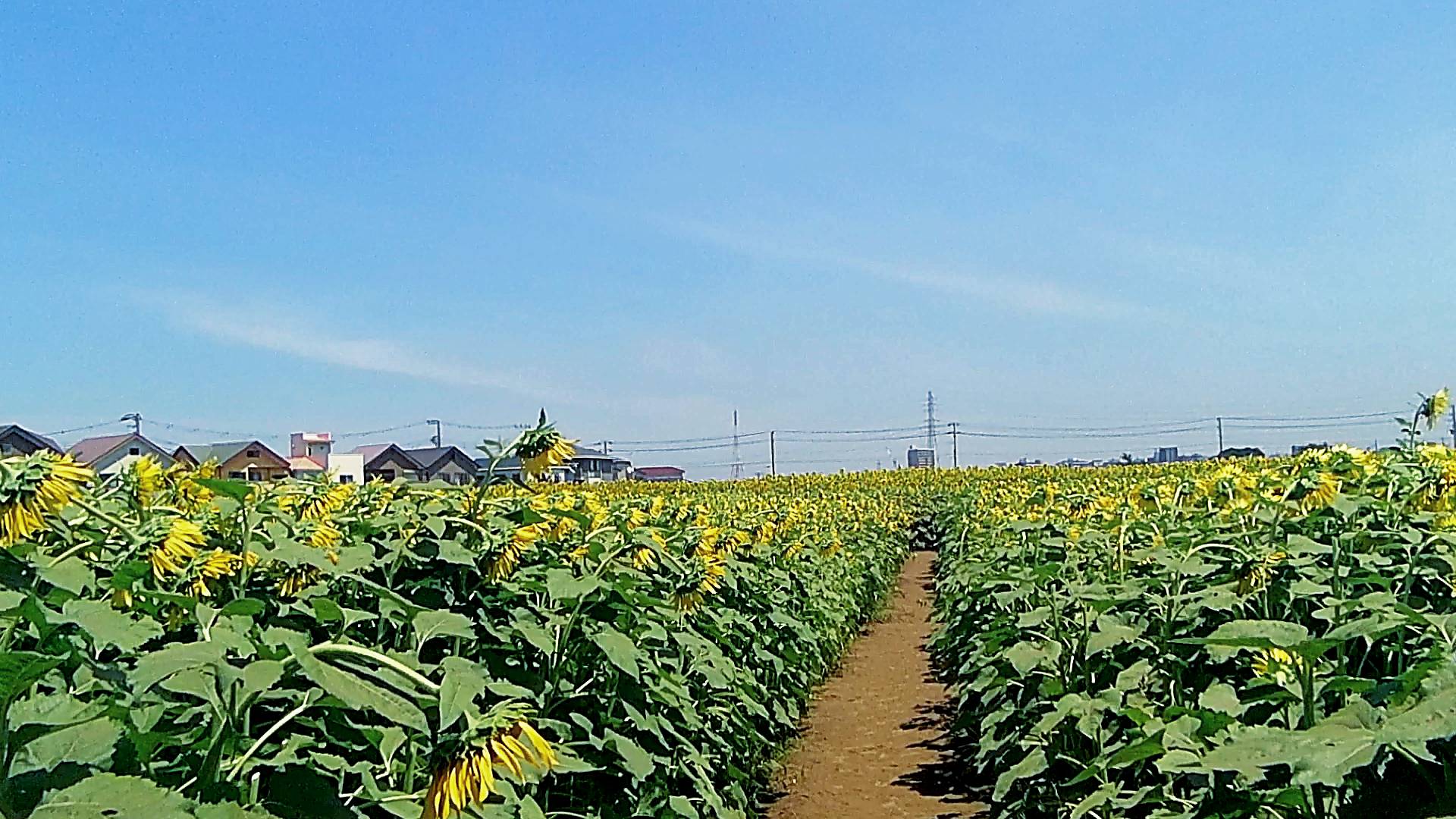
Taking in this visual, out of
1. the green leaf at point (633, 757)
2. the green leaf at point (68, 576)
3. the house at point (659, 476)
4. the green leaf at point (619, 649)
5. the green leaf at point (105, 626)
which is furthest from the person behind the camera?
the house at point (659, 476)

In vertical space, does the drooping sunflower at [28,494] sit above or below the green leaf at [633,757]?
above

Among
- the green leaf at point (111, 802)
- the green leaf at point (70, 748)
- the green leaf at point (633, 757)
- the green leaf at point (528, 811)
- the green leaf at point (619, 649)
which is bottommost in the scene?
the green leaf at point (633, 757)

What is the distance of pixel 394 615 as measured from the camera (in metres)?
2.84

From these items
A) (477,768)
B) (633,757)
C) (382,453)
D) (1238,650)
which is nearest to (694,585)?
(633,757)

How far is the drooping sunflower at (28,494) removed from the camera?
2.00 meters

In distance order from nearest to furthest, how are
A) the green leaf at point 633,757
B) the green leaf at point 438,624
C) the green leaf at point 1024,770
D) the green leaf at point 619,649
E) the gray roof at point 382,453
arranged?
1. the green leaf at point 438,624
2. the green leaf at point 619,649
3. the green leaf at point 633,757
4. the green leaf at point 1024,770
5. the gray roof at point 382,453

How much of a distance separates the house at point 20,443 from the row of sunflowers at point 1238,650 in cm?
206

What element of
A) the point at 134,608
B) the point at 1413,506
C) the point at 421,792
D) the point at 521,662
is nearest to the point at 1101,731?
the point at 1413,506

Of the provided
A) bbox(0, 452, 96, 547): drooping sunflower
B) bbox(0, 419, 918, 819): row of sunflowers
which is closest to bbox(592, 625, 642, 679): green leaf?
bbox(0, 419, 918, 819): row of sunflowers

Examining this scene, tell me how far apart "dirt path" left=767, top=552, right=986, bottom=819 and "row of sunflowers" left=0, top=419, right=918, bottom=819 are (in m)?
1.16

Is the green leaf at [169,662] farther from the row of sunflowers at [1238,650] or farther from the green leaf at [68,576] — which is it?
the row of sunflowers at [1238,650]

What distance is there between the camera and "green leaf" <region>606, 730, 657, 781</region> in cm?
315

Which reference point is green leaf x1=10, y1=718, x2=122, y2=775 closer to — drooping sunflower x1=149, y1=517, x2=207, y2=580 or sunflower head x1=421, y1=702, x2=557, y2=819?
sunflower head x1=421, y1=702, x2=557, y2=819

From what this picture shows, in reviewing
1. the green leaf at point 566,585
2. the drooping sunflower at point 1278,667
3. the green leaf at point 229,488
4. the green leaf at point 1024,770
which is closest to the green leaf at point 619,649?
the green leaf at point 566,585
